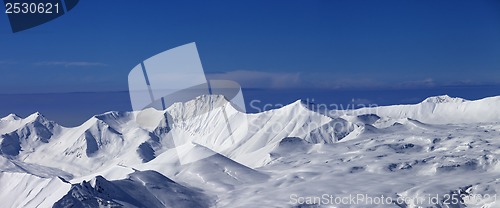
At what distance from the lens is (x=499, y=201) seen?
187500 mm

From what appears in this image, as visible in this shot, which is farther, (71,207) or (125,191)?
(125,191)

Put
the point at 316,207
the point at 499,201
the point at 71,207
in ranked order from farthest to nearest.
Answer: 1. the point at 316,207
2. the point at 499,201
3. the point at 71,207

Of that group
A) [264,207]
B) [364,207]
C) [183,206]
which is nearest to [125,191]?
[183,206]

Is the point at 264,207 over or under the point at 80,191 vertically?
under

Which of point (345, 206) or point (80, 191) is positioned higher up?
point (80, 191)

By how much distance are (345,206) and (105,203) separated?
230 ft

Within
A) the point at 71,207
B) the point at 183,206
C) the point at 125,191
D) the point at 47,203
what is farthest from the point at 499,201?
the point at 47,203

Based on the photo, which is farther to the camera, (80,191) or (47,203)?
(47,203)

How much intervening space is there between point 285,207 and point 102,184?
5381cm

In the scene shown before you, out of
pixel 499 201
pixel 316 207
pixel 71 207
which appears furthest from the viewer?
pixel 316 207

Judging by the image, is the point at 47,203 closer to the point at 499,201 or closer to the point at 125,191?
the point at 125,191

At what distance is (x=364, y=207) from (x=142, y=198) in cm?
6563

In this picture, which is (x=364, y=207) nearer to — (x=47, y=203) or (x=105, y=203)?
(x=105, y=203)

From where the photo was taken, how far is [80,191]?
181375mm
